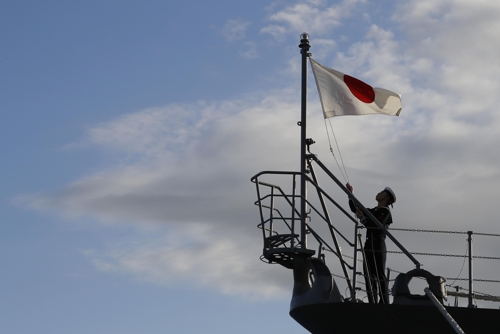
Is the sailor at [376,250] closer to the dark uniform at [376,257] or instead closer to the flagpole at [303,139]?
the dark uniform at [376,257]

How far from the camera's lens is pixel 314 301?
15297 mm

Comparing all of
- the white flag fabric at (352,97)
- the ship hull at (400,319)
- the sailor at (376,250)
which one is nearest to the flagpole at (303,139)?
the white flag fabric at (352,97)

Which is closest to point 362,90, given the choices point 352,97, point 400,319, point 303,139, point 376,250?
point 352,97

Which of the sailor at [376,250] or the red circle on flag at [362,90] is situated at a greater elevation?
the red circle on flag at [362,90]

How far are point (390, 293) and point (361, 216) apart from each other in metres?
1.30

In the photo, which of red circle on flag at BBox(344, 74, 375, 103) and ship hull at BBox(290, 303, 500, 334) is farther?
red circle on flag at BBox(344, 74, 375, 103)

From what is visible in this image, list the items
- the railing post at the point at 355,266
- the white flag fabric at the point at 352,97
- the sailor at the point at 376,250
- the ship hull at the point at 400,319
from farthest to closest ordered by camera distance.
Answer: the white flag fabric at the point at 352,97 < the sailor at the point at 376,250 < the railing post at the point at 355,266 < the ship hull at the point at 400,319

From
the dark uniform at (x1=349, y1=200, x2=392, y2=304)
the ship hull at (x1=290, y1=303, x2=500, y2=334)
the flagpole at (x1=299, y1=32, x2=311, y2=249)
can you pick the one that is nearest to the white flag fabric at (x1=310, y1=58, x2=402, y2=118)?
the flagpole at (x1=299, y1=32, x2=311, y2=249)

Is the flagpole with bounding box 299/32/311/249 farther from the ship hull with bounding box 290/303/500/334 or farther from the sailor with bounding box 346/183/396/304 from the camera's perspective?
the ship hull with bounding box 290/303/500/334

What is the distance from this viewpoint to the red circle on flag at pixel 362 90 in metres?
17.1

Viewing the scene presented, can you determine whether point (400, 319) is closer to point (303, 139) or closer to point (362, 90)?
point (303, 139)

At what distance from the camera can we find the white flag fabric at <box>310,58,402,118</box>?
17094 mm

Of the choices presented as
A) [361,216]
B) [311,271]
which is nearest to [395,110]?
[361,216]

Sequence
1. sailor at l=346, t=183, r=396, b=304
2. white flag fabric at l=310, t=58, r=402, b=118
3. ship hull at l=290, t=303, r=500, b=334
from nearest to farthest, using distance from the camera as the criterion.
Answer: ship hull at l=290, t=303, r=500, b=334
sailor at l=346, t=183, r=396, b=304
white flag fabric at l=310, t=58, r=402, b=118
